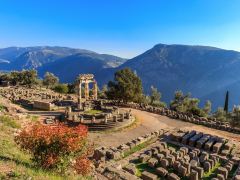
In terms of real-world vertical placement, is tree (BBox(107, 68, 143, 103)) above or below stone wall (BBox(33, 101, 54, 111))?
above

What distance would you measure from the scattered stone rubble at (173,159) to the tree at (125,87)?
59.6 feet

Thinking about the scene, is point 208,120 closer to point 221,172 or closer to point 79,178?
point 221,172

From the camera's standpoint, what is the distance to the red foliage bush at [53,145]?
12.9 metres

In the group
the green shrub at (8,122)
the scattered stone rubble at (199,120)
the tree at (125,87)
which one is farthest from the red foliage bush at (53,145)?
the tree at (125,87)

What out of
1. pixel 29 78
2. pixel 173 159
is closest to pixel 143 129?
pixel 173 159

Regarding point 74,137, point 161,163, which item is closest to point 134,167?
point 161,163

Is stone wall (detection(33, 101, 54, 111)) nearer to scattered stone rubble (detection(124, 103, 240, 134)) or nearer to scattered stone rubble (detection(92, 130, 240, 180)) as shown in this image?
scattered stone rubble (detection(124, 103, 240, 134))

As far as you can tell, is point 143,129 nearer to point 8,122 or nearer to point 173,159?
point 173,159

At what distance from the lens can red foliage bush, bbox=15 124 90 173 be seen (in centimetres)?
1285

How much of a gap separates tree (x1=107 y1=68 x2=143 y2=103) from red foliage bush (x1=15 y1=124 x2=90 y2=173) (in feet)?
103

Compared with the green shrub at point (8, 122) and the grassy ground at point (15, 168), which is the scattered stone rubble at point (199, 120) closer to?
the green shrub at point (8, 122)

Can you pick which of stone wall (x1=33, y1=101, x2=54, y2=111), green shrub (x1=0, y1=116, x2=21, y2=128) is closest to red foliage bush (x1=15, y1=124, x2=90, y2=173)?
green shrub (x1=0, y1=116, x2=21, y2=128)

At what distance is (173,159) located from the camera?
2105 cm

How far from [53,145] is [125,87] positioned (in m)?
32.1
